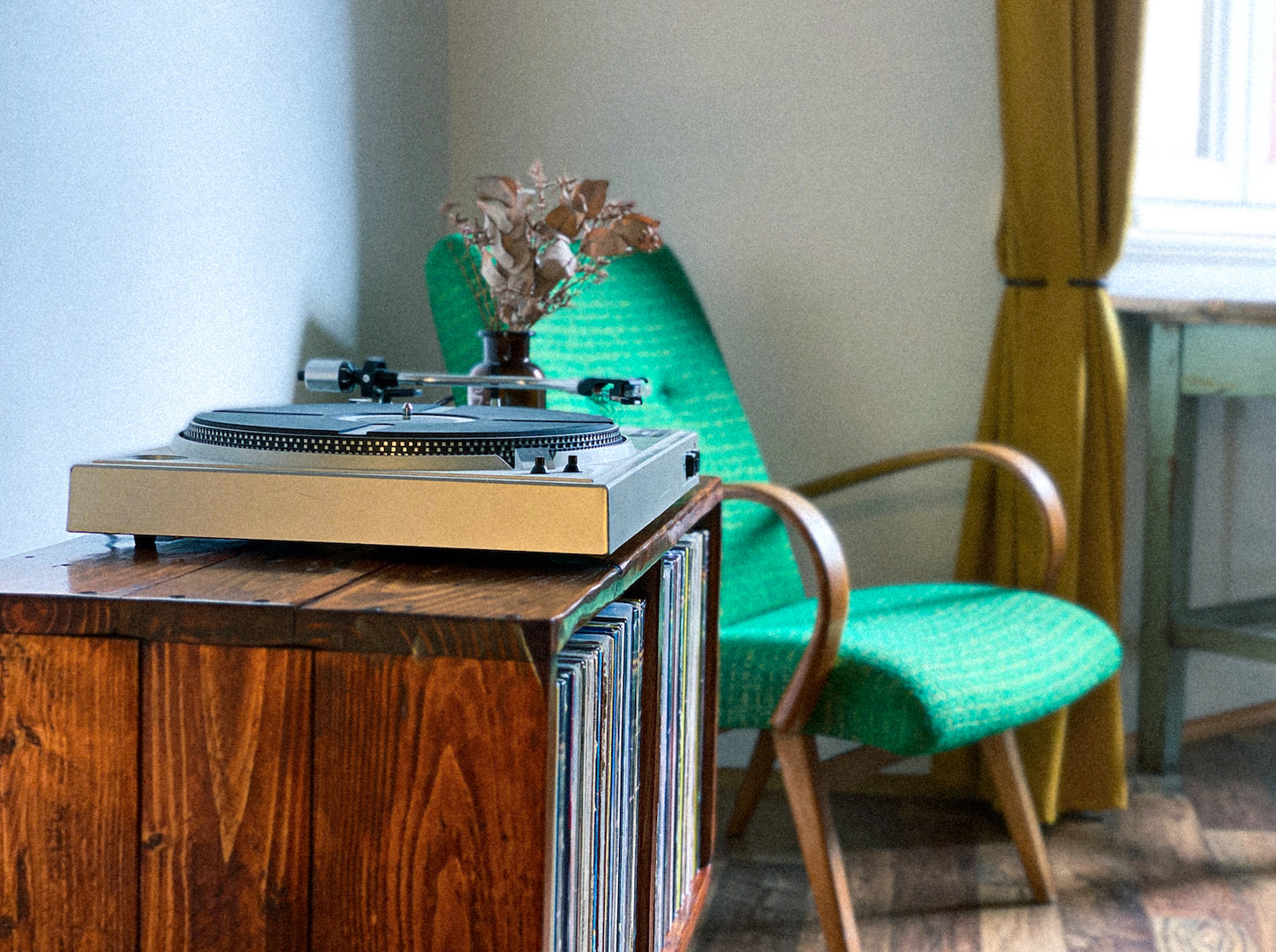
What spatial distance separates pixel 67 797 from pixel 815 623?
936mm

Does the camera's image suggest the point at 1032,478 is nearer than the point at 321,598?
No

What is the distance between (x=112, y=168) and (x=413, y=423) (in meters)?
0.45

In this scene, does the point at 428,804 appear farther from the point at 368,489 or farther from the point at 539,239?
the point at 539,239

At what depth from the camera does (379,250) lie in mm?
1898

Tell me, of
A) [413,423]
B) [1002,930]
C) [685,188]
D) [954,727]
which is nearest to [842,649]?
[954,727]

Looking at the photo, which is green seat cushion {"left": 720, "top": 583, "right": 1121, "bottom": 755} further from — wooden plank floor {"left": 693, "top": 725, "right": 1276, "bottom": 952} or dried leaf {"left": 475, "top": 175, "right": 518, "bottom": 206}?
dried leaf {"left": 475, "top": 175, "right": 518, "bottom": 206}

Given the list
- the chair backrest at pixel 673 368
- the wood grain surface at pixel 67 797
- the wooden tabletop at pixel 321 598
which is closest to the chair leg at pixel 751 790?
the chair backrest at pixel 673 368

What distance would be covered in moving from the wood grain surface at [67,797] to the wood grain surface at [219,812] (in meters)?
0.01

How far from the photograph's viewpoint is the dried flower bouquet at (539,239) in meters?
1.38

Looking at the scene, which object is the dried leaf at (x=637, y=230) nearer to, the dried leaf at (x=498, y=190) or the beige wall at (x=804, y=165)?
the dried leaf at (x=498, y=190)

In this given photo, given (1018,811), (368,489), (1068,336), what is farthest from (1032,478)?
(368,489)

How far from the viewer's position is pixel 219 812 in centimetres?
73

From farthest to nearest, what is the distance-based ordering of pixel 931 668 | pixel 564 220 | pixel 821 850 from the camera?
pixel 821 850, pixel 931 668, pixel 564 220

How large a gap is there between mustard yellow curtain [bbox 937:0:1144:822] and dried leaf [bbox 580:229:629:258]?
1.00 meters
